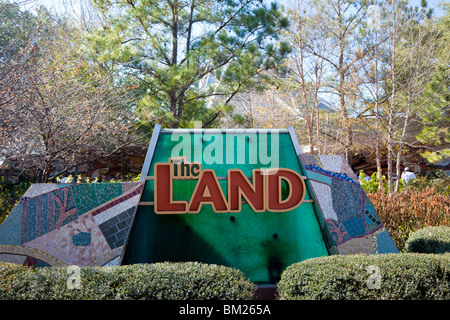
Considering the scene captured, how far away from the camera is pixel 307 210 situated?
5824 millimetres

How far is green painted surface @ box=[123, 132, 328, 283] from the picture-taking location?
220 inches

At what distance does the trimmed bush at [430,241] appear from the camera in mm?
5863

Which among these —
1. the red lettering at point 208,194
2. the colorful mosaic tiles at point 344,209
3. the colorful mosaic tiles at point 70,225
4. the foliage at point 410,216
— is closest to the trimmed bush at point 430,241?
the colorful mosaic tiles at point 344,209

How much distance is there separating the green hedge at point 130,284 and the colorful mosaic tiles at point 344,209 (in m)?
2.00

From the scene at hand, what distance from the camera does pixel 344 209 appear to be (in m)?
5.64

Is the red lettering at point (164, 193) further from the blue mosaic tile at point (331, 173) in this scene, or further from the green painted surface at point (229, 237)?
the blue mosaic tile at point (331, 173)

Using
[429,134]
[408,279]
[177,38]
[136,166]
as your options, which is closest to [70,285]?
[408,279]

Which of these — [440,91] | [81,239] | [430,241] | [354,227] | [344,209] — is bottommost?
[430,241]

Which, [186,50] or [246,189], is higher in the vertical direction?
[186,50]

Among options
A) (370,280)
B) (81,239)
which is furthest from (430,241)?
(81,239)

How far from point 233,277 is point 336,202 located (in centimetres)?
231

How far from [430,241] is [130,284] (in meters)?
4.59

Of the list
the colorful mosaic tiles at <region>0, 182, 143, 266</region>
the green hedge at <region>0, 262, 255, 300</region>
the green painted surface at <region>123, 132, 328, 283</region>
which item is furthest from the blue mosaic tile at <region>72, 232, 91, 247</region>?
the green hedge at <region>0, 262, 255, 300</region>

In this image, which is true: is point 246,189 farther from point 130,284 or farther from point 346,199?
point 130,284
